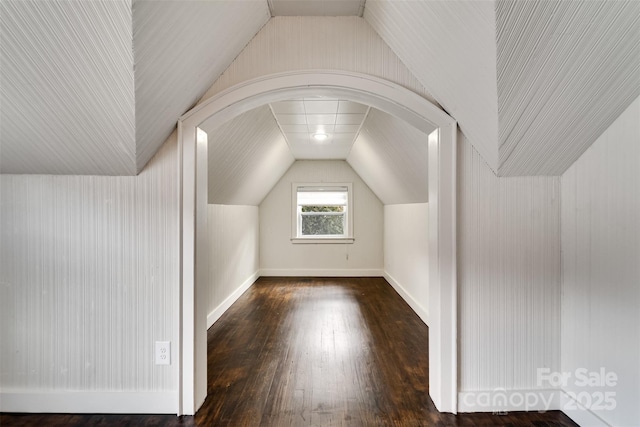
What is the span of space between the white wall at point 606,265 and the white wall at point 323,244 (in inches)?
160

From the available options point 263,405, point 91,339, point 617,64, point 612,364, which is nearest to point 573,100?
point 617,64

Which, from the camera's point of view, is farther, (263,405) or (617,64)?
(263,405)

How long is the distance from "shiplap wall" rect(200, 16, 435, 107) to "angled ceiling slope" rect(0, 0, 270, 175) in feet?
0.21

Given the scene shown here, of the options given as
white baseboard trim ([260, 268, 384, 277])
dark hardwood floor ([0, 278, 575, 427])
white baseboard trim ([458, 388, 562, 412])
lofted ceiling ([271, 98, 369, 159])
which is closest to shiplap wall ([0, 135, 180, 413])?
dark hardwood floor ([0, 278, 575, 427])

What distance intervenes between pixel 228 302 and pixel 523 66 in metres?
3.76

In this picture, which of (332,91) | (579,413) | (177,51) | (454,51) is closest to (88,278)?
(177,51)

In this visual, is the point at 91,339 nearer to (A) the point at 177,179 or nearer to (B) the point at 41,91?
(A) the point at 177,179

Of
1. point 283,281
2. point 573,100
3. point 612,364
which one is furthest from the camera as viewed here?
point 283,281

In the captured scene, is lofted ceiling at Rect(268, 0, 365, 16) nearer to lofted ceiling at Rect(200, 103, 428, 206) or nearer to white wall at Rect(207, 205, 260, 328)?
lofted ceiling at Rect(200, 103, 428, 206)

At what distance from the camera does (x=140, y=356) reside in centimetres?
183

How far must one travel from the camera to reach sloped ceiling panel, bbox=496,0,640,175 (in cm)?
119

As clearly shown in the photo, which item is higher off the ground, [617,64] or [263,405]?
[617,64]

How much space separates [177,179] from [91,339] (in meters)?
1.09

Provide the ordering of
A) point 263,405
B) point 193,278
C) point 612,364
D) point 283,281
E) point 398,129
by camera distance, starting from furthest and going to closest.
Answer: point 283,281, point 398,129, point 263,405, point 193,278, point 612,364
